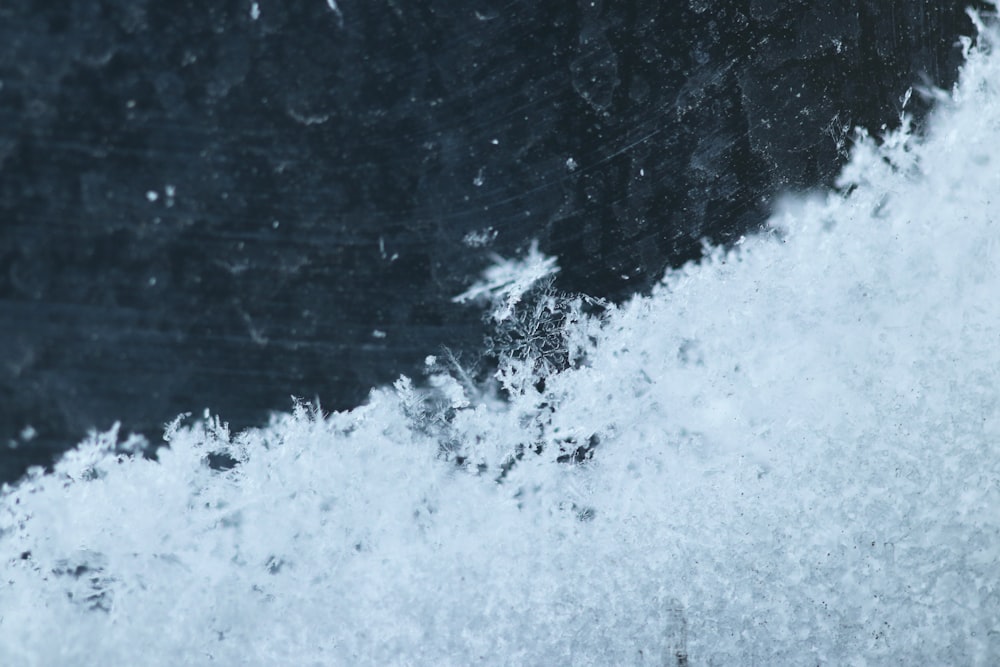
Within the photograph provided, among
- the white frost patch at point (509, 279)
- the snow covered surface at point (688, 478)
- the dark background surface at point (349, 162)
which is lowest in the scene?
the snow covered surface at point (688, 478)

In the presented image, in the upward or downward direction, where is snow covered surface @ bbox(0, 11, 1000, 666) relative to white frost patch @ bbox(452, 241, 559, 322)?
downward

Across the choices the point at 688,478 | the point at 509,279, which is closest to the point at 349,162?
the point at 509,279

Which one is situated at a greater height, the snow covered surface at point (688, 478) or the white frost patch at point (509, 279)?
the white frost patch at point (509, 279)

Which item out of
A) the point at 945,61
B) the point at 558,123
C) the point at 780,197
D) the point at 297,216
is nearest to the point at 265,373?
the point at 297,216

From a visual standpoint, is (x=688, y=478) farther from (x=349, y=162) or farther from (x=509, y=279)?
(x=349, y=162)

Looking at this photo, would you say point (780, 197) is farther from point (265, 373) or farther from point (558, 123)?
point (265, 373)
